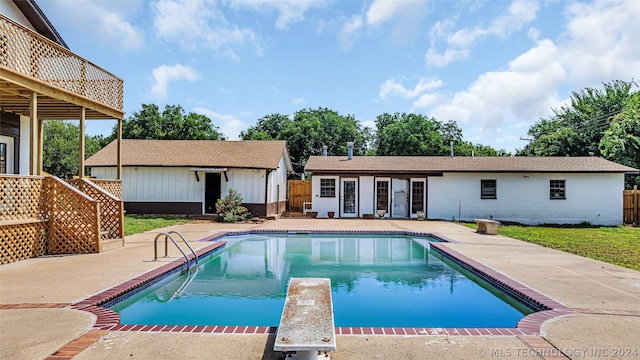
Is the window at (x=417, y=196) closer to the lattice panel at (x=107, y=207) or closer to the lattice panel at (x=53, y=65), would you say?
the lattice panel at (x=53, y=65)

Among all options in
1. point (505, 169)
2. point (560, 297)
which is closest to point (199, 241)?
point (560, 297)

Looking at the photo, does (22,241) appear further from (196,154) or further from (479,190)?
(479,190)

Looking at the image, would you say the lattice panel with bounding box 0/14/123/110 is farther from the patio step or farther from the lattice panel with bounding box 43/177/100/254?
the patio step

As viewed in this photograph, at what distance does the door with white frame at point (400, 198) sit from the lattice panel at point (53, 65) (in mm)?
12990

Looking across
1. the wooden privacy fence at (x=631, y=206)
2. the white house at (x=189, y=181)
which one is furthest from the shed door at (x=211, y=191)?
the wooden privacy fence at (x=631, y=206)

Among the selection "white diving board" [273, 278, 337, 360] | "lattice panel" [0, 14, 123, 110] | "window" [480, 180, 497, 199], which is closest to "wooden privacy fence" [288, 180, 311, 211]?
"window" [480, 180, 497, 199]

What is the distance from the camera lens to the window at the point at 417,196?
2006 cm

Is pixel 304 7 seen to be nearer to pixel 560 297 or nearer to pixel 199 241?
pixel 199 241

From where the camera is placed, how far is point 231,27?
15.4 meters

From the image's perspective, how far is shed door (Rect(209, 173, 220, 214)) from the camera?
19594mm

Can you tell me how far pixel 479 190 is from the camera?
19625 mm

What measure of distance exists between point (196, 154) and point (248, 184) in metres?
3.61

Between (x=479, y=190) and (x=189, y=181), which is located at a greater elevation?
(x=189, y=181)

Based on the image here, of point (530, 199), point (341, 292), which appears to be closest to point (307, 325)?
point (341, 292)
